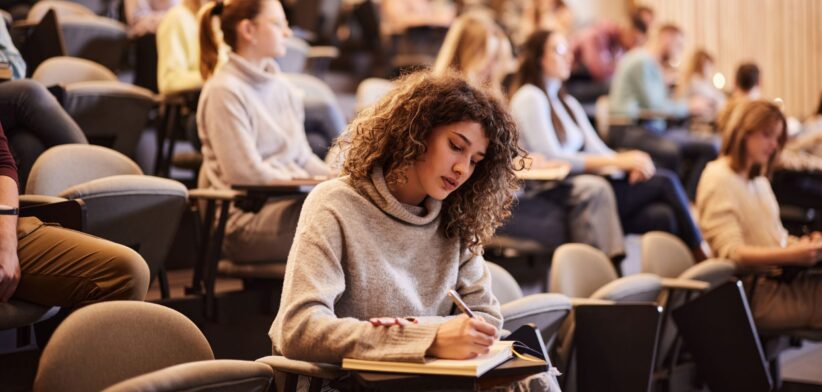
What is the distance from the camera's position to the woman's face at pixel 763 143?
386 centimetres

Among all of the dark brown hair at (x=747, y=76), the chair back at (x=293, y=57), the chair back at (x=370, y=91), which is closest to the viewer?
the chair back at (x=370, y=91)

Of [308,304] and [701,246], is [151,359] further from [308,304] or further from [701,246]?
[701,246]

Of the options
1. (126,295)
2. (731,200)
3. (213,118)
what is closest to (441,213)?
(126,295)

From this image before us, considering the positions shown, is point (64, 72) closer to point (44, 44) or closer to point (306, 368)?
point (44, 44)

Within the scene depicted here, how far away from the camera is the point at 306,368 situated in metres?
1.80

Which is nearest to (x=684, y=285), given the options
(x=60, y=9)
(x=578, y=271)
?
(x=578, y=271)

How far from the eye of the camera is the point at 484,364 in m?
1.69

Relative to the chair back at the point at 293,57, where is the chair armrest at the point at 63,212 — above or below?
above

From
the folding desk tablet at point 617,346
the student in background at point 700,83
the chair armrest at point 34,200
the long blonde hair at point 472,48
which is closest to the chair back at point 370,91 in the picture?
the long blonde hair at point 472,48

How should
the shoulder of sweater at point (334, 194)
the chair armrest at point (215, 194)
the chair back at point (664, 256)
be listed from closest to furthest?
the shoulder of sweater at point (334, 194), the chair armrest at point (215, 194), the chair back at point (664, 256)

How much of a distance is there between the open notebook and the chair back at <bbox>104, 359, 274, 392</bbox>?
160 mm

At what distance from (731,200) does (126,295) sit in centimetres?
255

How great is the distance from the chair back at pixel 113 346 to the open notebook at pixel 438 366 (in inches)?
11.9

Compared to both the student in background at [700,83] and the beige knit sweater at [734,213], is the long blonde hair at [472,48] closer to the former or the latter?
the beige knit sweater at [734,213]
